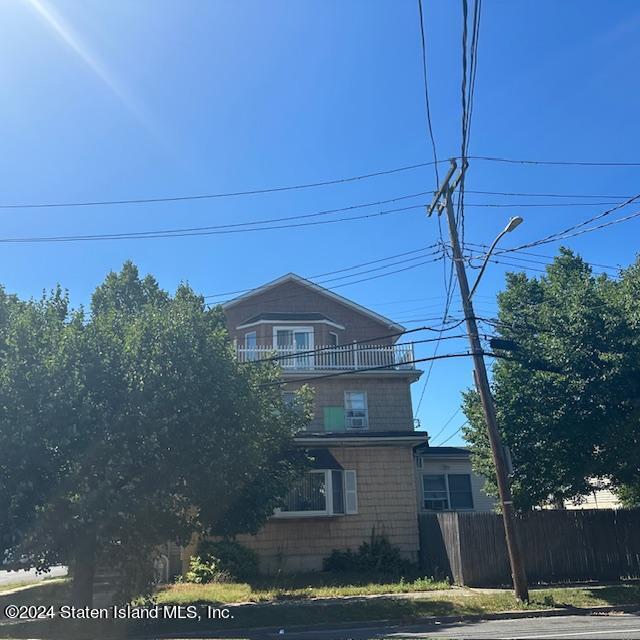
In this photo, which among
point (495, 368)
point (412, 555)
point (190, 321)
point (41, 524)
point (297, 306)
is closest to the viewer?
point (41, 524)

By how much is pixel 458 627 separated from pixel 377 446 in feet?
34.2

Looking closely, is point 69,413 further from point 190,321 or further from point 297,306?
point 297,306

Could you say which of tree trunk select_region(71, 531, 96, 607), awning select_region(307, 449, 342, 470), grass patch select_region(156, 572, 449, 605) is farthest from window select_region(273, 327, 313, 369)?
tree trunk select_region(71, 531, 96, 607)

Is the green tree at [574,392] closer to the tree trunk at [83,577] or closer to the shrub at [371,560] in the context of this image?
the shrub at [371,560]

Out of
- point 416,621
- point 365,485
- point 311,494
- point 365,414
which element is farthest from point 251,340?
point 416,621

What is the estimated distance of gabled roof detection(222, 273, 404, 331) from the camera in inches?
Result: 1168

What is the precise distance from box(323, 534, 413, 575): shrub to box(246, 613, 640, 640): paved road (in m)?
7.93

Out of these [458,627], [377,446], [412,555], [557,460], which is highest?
[377,446]

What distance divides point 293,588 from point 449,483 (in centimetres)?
1224

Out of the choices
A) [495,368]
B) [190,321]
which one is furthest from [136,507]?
[495,368]

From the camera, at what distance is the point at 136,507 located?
1191cm

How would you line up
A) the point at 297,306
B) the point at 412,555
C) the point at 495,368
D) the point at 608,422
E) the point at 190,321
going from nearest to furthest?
the point at 190,321
the point at 608,422
the point at 495,368
the point at 412,555
the point at 297,306

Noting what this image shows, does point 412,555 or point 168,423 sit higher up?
point 168,423

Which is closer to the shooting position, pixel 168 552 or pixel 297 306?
pixel 168 552
